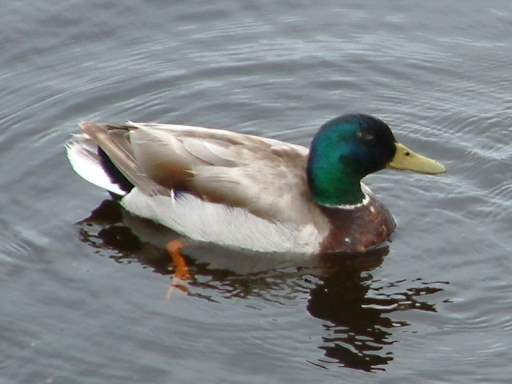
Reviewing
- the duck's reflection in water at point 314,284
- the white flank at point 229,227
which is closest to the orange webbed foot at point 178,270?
the duck's reflection in water at point 314,284

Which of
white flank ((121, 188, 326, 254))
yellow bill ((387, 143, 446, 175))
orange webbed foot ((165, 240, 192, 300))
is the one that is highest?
yellow bill ((387, 143, 446, 175))

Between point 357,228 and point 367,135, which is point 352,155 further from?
point 357,228

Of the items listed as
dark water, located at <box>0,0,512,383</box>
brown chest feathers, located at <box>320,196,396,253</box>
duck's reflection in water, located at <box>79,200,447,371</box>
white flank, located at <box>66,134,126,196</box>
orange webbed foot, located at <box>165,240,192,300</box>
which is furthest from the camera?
white flank, located at <box>66,134,126,196</box>

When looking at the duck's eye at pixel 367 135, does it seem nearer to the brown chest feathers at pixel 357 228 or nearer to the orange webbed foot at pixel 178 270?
the brown chest feathers at pixel 357 228

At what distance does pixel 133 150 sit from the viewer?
11758 millimetres

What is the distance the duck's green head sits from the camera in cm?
1133

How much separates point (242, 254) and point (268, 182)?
608mm

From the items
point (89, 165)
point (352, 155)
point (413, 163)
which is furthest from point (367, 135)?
point (89, 165)

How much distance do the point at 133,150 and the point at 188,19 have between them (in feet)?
9.96

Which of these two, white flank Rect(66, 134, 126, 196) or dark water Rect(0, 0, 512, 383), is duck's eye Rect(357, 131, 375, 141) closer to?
dark water Rect(0, 0, 512, 383)

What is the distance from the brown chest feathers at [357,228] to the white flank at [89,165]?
1735 millimetres

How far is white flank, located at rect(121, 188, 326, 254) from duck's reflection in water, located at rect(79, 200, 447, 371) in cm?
9

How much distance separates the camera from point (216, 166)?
11445mm

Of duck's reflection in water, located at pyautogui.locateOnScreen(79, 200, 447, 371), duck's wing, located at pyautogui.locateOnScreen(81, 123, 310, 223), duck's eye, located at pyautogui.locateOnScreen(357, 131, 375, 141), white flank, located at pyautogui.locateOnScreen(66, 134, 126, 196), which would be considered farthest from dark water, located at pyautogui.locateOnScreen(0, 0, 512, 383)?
duck's eye, located at pyautogui.locateOnScreen(357, 131, 375, 141)
